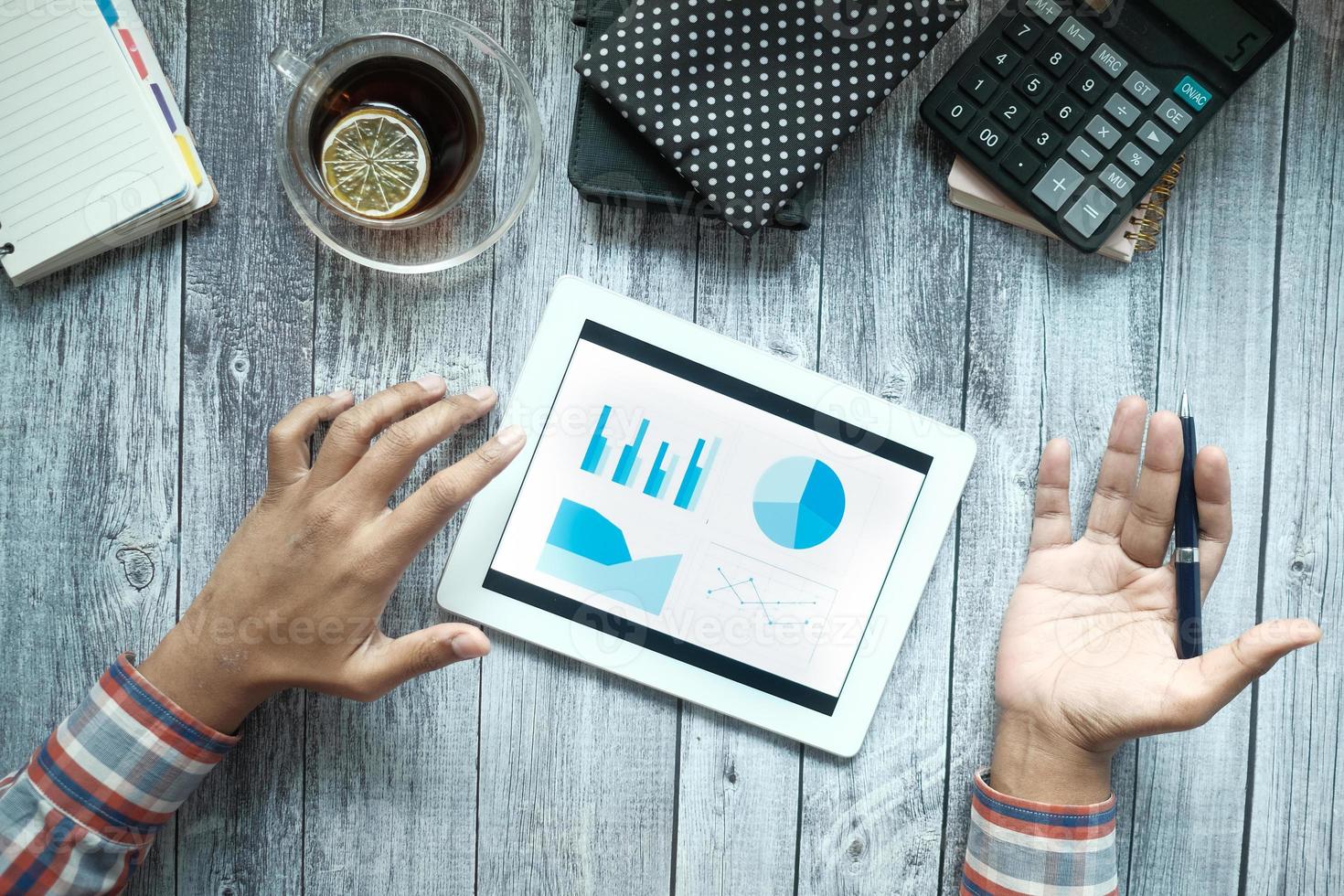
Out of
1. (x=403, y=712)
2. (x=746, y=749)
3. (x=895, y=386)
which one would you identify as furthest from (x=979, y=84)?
(x=403, y=712)

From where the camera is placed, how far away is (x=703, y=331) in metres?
0.71

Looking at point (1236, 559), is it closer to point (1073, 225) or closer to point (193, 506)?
point (1073, 225)

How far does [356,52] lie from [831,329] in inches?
16.4

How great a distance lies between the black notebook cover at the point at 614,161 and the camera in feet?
2.22

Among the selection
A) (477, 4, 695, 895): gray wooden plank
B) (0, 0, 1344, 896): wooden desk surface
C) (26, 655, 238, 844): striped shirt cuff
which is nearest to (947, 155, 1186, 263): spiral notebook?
(0, 0, 1344, 896): wooden desk surface

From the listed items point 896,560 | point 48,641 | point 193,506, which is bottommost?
point 48,641

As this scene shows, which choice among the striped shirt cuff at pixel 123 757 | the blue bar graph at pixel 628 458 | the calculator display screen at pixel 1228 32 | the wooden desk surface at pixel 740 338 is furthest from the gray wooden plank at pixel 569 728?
the calculator display screen at pixel 1228 32

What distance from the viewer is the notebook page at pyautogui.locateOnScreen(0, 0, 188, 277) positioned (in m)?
0.67

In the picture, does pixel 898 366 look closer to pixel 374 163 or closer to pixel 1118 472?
pixel 1118 472

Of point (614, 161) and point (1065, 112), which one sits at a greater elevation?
point (1065, 112)

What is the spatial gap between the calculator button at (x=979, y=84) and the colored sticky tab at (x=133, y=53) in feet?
2.09

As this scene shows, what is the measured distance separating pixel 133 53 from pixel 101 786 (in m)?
0.55

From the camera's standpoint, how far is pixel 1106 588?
71 centimetres

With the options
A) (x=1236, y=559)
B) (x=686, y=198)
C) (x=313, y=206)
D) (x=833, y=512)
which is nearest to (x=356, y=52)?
(x=313, y=206)
